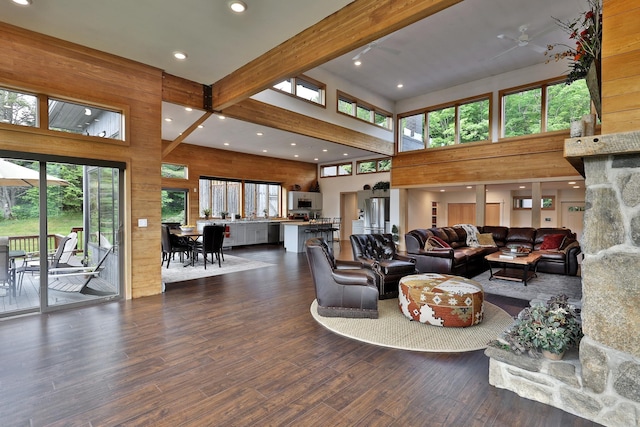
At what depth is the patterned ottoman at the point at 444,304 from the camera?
134 inches

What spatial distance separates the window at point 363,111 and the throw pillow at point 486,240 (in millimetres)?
4473

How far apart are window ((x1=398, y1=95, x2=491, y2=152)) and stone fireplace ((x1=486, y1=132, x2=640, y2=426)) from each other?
25.1 ft

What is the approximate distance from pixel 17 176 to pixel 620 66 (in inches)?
236

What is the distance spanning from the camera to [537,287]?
5262 mm

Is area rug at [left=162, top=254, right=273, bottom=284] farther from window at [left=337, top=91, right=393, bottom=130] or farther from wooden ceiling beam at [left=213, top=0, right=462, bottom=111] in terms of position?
window at [left=337, top=91, right=393, bottom=130]

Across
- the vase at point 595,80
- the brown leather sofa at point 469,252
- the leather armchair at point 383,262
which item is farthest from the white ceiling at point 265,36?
the brown leather sofa at point 469,252

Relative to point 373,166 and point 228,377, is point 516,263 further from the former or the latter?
point 373,166

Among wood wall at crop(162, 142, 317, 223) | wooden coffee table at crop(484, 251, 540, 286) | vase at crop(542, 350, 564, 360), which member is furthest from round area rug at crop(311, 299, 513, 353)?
wood wall at crop(162, 142, 317, 223)

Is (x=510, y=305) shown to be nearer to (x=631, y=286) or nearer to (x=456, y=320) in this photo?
(x=456, y=320)

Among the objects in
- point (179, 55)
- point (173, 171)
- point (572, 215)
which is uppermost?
point (179, 55)

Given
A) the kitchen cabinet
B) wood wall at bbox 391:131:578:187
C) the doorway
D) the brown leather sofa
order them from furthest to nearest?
the kitchen cabinet
wood wall at bbox 391:131:578:187
the brown leather sofa
the doorway

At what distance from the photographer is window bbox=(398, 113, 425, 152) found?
9.94m

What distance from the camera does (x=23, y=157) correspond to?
382 cm

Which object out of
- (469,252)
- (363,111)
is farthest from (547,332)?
(363,111)
